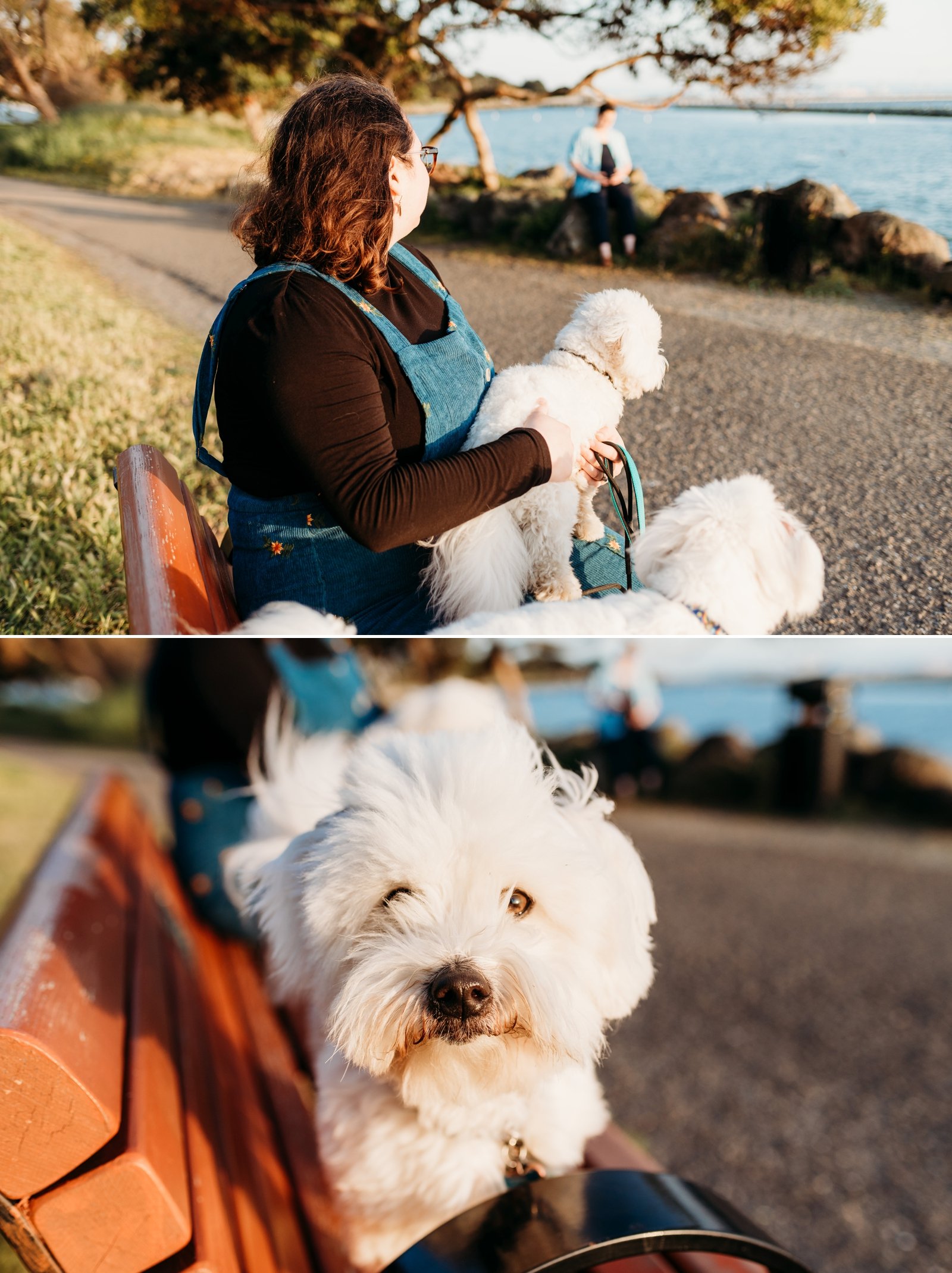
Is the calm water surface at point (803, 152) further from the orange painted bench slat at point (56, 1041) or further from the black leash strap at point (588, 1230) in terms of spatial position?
the black leash strap at point (588, 1230)

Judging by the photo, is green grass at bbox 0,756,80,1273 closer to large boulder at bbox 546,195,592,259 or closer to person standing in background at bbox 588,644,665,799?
person standing in background at bbox 588,644,665,799

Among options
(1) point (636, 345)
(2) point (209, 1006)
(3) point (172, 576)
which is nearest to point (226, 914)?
(2) point (209, 1006)

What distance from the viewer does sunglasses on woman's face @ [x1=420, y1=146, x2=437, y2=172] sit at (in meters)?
1.55

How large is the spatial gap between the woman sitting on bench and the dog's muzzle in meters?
0.74

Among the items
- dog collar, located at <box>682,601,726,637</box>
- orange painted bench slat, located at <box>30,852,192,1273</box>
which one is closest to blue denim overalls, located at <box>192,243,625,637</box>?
dog collar, located at <box>682,601,726,637</box>

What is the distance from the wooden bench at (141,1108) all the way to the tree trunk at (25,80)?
19.6 ft

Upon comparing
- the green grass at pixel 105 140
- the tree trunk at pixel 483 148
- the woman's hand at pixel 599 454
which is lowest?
the woman's hand at pixel 599 454

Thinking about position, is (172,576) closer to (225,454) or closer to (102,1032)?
(225,454)

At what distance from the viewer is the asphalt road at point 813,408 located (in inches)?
87.5

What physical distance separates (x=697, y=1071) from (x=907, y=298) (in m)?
2.57

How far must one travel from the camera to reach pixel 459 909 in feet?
3.07

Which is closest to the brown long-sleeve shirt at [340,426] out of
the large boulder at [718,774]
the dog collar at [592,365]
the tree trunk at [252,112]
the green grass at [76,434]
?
the dog collar at [592,365]

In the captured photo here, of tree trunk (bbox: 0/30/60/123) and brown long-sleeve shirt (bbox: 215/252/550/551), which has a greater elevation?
tree trunk (bbox: 0/30/60/123)

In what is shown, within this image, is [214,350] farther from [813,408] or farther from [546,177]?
[813,408]
